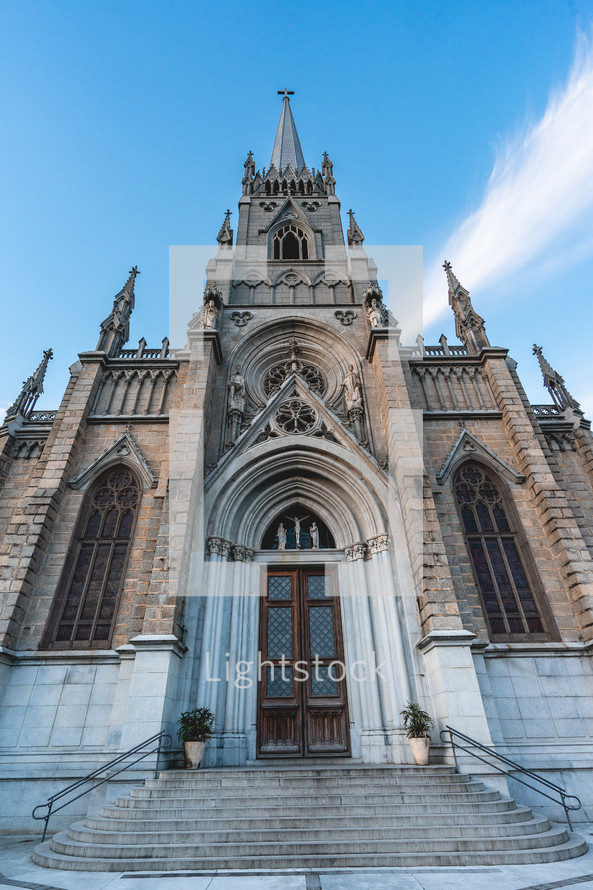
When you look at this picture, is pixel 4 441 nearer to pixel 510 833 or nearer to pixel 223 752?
pixel 223 752

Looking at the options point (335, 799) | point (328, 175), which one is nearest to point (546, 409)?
point (335, 799)

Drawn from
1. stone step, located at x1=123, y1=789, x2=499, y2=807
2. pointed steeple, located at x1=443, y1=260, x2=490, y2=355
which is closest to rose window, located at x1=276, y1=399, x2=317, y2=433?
pointed steeple, located at x1=443, y1=260, x2=490, y2=355

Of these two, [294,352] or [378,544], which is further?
[294,352]

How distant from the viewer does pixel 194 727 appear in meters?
8.02

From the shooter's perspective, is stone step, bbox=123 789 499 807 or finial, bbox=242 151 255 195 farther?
finial, bbox=242 151 255 195

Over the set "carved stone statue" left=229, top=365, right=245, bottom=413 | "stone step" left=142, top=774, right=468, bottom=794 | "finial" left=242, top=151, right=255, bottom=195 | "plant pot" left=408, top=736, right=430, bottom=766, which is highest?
"finial" left=242, top=151, right=255, bottom=195

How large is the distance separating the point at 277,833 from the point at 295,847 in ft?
1.20

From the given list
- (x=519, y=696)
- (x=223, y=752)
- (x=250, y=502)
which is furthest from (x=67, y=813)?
(x=519, y=696)

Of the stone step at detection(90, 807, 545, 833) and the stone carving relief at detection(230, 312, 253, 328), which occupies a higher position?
the stone carving relief at detection(230, 312, 253, 328)

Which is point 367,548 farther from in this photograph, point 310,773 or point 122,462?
point 122,462

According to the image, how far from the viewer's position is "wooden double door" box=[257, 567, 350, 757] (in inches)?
379

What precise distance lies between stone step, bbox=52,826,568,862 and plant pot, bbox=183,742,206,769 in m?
2.43

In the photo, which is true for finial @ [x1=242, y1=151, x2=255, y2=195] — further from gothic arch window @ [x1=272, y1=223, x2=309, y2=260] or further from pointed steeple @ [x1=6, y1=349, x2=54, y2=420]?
pointed steeple @ [x1=6, y1=349, x2=54, y2=420]

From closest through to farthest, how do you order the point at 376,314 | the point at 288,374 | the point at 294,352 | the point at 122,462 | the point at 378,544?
the point at 378,544 → the point at 122,462 → the point at 376,314 → the point at 288,374 → the point at 294,352
